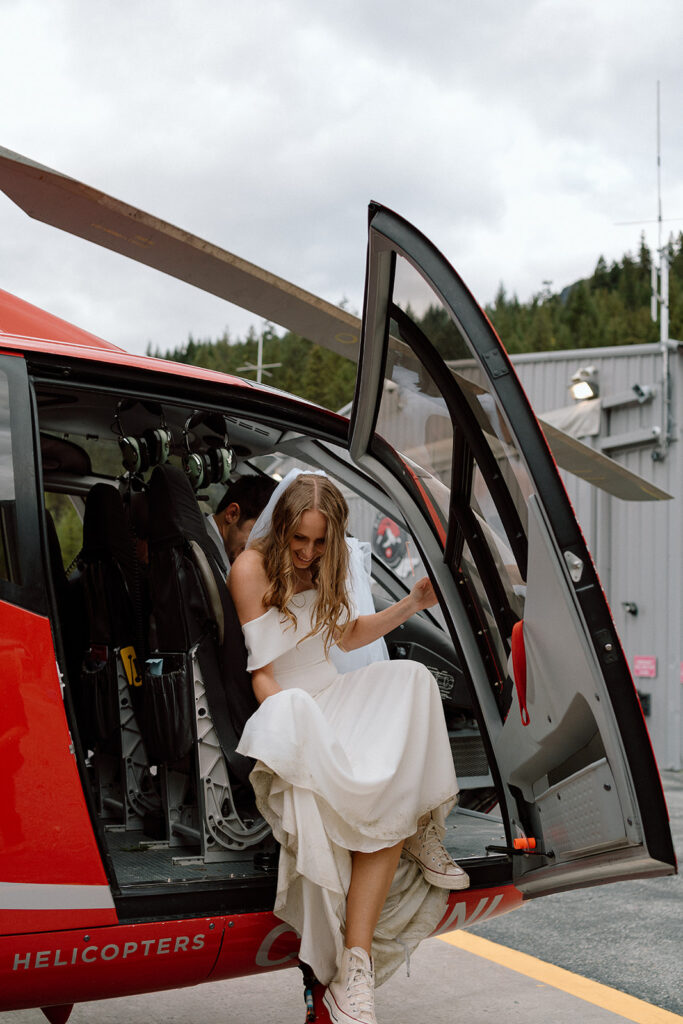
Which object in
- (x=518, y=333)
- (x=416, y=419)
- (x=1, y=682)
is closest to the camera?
(x=1, y=682)

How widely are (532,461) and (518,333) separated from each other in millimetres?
60900

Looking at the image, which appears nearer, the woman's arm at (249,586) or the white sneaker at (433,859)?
the white sneaker at (433,859)

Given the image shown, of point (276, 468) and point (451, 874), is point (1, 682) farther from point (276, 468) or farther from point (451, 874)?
point (276, 468)

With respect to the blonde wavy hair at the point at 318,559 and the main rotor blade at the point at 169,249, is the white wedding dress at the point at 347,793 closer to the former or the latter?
the blonde wavy hair at the point at 318,559

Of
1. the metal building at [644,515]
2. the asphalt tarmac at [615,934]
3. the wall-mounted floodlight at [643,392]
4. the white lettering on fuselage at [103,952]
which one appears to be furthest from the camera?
the wall-mounted floodlight at [643,392]

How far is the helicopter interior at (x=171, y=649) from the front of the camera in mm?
2768

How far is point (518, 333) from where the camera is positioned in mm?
61219

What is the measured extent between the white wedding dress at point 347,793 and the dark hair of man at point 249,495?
1393 millimetres

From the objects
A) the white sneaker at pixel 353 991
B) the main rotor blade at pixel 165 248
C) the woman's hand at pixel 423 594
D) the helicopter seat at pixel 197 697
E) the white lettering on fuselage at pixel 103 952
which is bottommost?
the white sneaker at pixel 353 991

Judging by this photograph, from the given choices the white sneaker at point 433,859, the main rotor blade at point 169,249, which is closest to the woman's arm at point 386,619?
the white sneaker at point 433,859

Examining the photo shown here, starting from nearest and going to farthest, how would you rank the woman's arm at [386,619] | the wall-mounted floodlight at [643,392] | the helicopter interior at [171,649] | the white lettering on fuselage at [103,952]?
1. the white lettering on fuselage at [103,952]
2. the helicopter interior at [171,649]
3. the woman's arm at [386,619]
4. the wall-mounted floodlight at [643,392]

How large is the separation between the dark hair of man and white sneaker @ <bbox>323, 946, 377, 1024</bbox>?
2.03m

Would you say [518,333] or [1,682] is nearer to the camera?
[1,682]

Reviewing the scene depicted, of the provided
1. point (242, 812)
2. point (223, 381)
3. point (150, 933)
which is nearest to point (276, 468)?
point (223, 381)
